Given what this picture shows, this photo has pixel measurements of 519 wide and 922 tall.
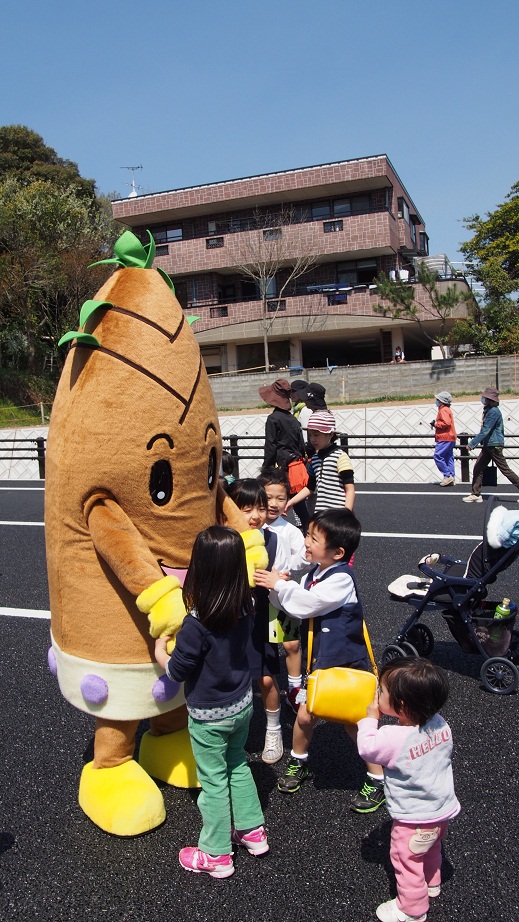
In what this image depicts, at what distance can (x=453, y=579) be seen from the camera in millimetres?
4574

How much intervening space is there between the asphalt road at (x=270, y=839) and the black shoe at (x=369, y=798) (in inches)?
1.7

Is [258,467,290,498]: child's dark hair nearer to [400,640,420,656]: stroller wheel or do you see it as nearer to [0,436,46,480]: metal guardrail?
[400,640,420,656]: stroller wheel

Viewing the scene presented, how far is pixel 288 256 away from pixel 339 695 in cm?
3130

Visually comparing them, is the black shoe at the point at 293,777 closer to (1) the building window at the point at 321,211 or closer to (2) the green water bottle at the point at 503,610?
(2) the green water bottle at the point at 503,610

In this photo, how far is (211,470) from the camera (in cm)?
354

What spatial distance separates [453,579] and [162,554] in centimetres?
221

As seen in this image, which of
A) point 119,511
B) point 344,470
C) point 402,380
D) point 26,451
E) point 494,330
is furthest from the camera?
point 494,330

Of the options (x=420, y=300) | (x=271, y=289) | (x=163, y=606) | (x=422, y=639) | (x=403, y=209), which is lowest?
(x=422, y=639)

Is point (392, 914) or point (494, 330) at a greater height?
point (494, 330)

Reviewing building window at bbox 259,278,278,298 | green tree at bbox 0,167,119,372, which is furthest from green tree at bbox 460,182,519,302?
green tree at bbox 0,167,119,372

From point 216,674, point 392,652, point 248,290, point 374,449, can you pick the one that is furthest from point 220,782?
point 248,290


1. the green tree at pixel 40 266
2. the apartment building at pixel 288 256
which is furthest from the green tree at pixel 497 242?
the green tree at pixel 40 266

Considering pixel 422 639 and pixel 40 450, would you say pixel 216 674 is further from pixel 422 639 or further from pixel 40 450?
pixel 40 450

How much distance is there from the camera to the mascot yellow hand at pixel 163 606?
281cm
